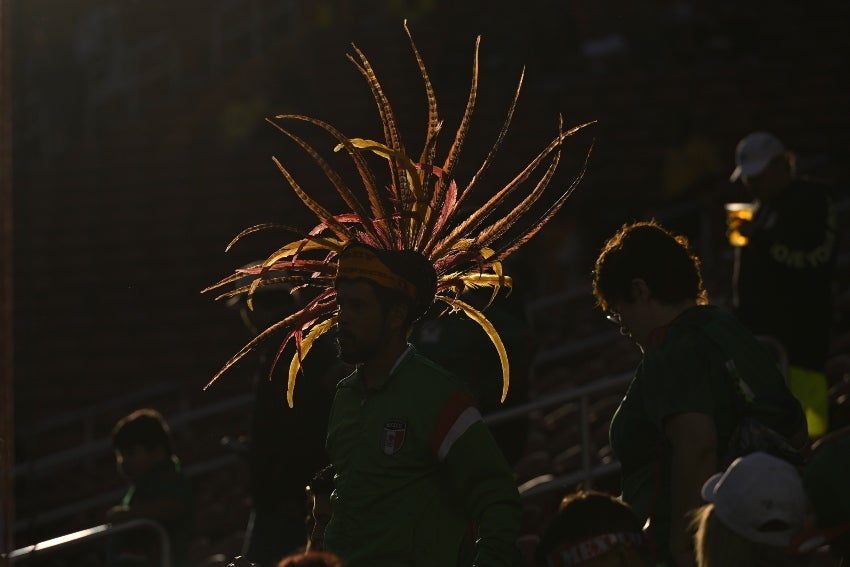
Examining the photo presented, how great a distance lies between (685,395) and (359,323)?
2.50 feet

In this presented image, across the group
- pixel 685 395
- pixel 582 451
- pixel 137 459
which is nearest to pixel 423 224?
pixel 685 395

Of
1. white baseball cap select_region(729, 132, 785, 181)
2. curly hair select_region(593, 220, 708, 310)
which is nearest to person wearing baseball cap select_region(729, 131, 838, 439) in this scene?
white baseball cap select_region(729, 132, 785, 181)

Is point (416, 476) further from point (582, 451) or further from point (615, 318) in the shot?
point (582, 451)

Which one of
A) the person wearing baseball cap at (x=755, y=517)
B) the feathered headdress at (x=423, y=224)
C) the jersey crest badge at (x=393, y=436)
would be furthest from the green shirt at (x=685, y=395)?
the person wearing baseball cap at (x=755, y=517)

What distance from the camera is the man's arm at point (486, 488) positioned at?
13.0ft

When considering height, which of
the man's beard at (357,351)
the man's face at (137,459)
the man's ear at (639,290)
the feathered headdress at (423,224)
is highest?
the feathered headdress at (423,224)

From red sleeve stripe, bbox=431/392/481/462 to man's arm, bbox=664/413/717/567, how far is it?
46 centimetres

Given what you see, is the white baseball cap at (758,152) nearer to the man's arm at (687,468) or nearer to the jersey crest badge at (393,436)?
the man's arm at (687,468)

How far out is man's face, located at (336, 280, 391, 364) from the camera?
423 cm

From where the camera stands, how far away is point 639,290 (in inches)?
169

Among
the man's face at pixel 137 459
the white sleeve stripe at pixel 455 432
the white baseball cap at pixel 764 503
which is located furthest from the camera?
the man's face at pixel 137 459

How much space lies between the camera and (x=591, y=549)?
3598 millimetres

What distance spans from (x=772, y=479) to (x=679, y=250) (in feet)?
3.61

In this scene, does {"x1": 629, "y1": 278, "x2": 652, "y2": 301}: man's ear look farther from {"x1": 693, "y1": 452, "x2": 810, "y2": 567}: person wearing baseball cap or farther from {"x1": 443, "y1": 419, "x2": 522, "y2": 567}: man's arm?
{"x1": 693, "y1": 452, "x2": 810, "y2": 567}: person wearing baseball cap
